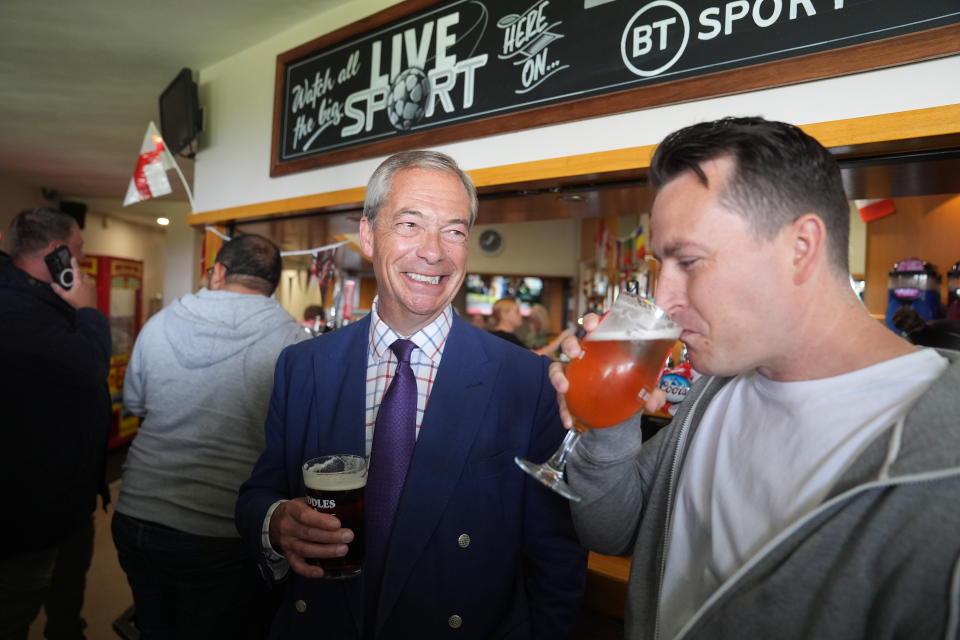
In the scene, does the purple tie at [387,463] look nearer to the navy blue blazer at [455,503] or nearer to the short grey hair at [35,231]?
the navy blue blazer at [455,503]

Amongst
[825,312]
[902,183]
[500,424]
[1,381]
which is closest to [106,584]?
[1,381]

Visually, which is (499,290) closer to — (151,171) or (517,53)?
(151,171)

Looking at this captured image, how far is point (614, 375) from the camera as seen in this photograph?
38.1 inches

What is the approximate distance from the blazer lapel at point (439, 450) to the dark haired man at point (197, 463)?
108 centimetres

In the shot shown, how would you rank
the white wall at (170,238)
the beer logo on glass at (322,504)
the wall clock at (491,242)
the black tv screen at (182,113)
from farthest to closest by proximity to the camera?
1. the wall clock at (491,242)
2. the white wall at (170,238)
3. the black tv screen at (182,113)
4. the beer logo on glass at (322,504)

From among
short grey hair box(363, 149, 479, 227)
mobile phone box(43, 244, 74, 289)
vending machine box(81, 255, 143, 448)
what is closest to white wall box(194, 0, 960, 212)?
short grey hair box(363, 149, 479, 227)

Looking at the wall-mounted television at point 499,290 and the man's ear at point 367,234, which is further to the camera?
the wall-mounted television at point 499,290

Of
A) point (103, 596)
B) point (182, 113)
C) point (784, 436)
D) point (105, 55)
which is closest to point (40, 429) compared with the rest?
point (103, 596)

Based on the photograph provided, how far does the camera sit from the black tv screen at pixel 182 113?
339 cm

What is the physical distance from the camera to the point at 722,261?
87 centimetres

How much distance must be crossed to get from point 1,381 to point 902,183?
2.98 meters

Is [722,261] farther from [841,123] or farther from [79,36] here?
[79,36]

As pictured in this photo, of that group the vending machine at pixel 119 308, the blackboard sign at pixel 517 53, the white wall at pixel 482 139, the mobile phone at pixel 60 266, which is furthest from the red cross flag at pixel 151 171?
the vending machine at pixel 119 308

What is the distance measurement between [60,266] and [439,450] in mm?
2096
